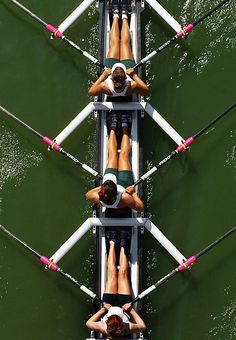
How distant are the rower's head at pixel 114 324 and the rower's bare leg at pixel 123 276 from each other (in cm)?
71

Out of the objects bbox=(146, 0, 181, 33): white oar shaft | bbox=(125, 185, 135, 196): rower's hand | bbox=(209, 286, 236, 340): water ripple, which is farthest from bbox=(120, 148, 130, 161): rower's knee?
bbox=(209, 286, 236, 340): water ripple

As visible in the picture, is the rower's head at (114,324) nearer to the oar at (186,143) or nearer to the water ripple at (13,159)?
the oar at (186,143)

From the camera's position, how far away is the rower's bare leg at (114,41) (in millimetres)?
7892

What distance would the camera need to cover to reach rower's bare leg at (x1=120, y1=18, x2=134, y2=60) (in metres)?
7.91

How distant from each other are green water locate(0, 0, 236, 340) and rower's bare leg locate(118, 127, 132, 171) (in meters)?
0.68

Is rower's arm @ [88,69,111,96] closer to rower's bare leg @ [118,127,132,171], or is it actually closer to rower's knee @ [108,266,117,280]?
rower's bare leg @ [118,127,132,171]

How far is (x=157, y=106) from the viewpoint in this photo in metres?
8.54

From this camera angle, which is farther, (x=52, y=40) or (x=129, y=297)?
(x=52, y=40)

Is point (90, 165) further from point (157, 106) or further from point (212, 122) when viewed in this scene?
point (212, 122)

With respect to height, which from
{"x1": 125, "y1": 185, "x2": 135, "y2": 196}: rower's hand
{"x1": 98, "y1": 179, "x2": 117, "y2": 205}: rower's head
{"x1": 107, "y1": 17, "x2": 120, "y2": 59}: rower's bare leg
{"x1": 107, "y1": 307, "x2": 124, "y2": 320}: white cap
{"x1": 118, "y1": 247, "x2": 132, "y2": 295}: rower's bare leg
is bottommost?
{"x1": 107, "y1": 307, "x2": 124, "y2": 320}: white cap

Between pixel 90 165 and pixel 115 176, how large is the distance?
1341mm

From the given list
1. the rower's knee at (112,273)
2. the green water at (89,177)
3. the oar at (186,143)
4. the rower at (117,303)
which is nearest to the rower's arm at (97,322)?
the rower at (117,303)

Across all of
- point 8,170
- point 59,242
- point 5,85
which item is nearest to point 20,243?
point 59,242

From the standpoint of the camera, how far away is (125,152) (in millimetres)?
7605
